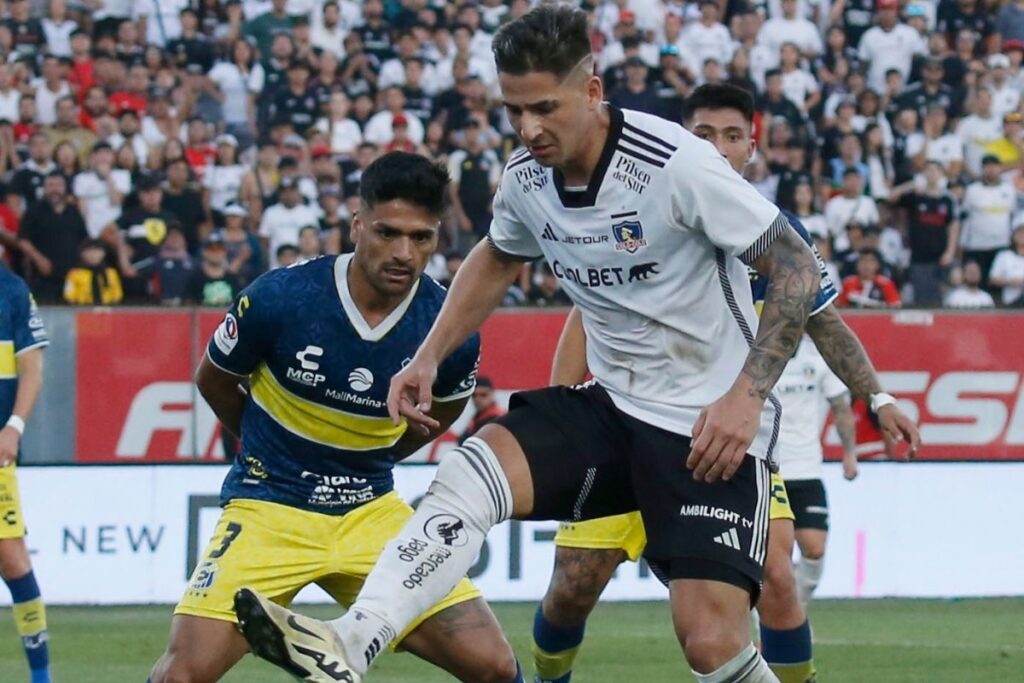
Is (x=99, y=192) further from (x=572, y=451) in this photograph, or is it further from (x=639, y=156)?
(x=639, y=156)

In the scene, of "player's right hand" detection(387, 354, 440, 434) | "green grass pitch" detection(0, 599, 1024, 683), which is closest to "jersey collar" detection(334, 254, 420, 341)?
"player's right hand" detection(387, 354, 440, 434)

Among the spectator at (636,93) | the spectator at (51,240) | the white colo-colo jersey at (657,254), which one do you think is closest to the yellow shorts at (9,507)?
the white colo-colo jersey at (657,254)

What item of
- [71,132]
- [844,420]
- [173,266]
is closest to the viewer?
[844,420]

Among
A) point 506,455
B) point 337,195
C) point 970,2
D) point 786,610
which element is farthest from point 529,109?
point 970,2

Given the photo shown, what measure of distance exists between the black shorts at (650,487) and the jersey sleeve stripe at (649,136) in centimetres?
84

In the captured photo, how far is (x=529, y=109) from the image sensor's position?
18.3ft

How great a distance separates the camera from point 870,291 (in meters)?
18.2

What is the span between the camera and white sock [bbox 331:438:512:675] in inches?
215

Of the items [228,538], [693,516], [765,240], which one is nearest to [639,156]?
[765,240]

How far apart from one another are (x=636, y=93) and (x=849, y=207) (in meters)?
2.40

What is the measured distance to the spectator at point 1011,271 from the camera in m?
18.9

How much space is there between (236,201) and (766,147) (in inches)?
212

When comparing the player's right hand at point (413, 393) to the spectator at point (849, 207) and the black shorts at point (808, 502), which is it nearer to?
the black shorts at point (808, 502)

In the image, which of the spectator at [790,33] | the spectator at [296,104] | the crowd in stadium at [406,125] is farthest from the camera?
the spectator at [790,33]
